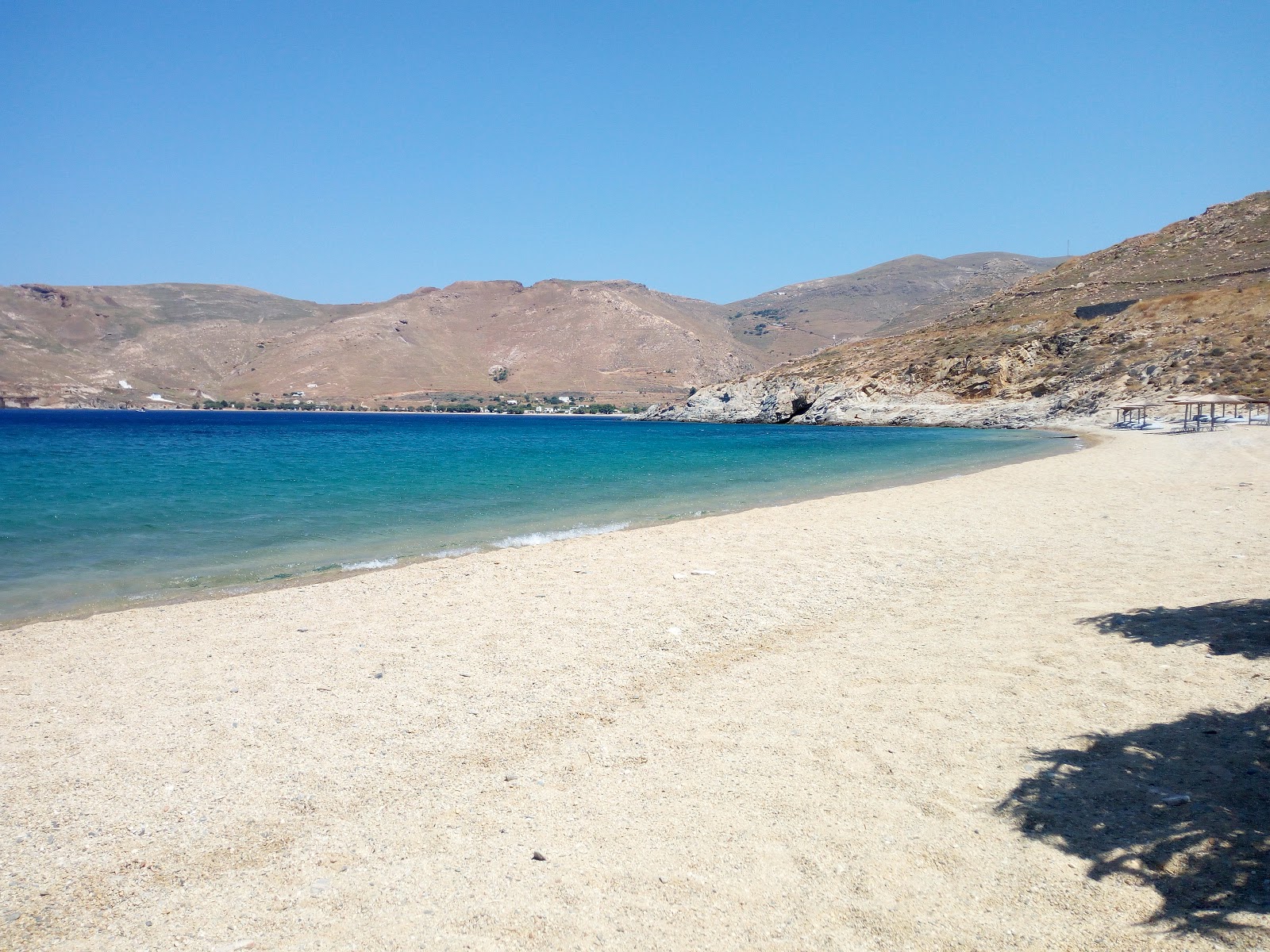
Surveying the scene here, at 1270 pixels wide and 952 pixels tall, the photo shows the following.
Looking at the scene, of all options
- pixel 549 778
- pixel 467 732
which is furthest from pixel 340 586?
pixel 549 778

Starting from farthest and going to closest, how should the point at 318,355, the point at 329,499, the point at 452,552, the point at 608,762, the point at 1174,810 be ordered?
→ the point at 318,355 → the point at 329,499 → the point at 452,552 → the point at 608,762 → the point at 1174,810

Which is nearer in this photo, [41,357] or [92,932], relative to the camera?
[92,932]

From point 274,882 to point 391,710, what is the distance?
202 cm

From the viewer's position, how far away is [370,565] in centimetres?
1162

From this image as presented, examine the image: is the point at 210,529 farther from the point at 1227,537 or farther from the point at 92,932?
the point at 1227,537

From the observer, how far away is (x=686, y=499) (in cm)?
1970

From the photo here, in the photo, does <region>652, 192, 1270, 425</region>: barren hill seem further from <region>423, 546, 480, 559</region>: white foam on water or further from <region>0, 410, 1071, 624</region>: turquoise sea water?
<region>423, 546, 480, 559</region>: white foam on water

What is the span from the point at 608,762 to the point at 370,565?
7.86 meters

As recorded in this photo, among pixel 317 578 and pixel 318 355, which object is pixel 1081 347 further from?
pixel 318 355

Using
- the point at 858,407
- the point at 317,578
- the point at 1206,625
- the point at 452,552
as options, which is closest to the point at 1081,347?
the point at 858,407

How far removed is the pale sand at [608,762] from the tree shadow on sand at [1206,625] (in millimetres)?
154

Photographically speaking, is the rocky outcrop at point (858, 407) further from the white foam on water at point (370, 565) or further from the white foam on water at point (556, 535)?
the white foam on water at point (370, 565)

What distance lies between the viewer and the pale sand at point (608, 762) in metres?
3.36

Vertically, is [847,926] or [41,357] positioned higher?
[41,357]
